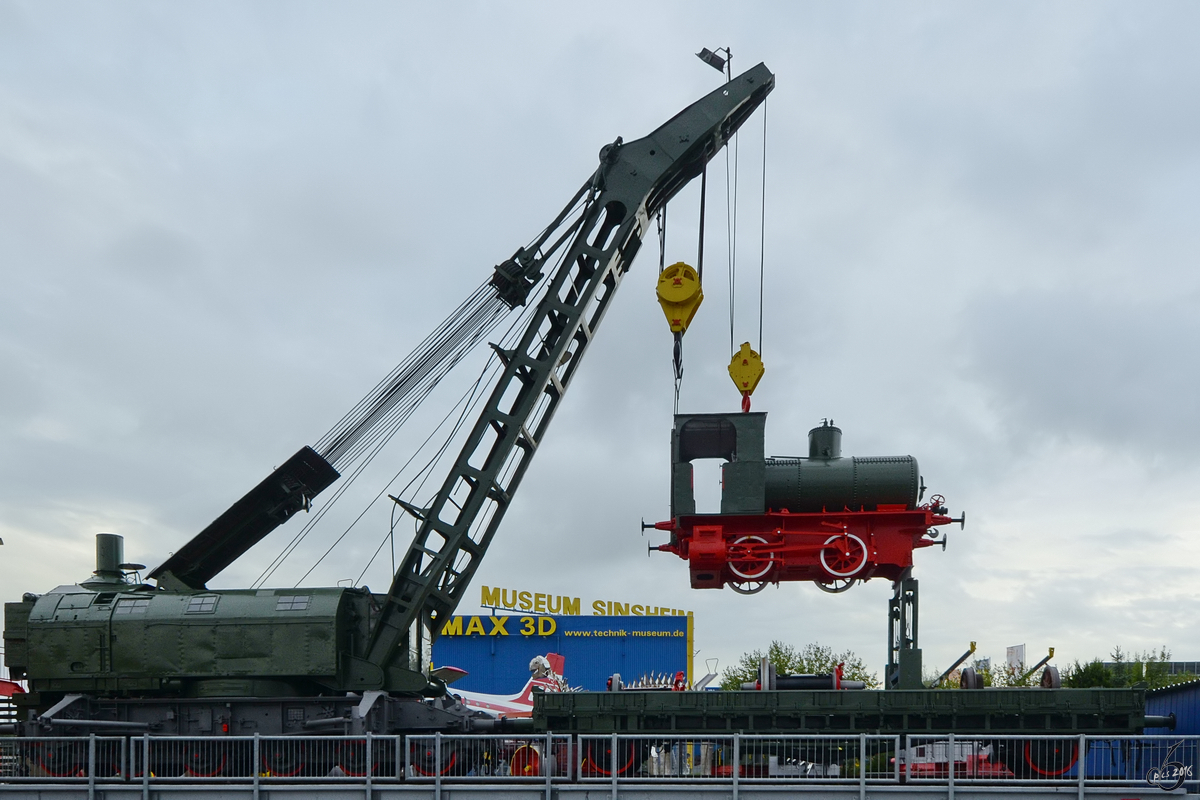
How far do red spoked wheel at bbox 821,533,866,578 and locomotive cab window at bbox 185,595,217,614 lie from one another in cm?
1286

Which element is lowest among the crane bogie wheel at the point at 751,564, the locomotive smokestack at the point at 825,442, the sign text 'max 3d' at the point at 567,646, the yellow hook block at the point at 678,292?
the sign text 'max 3d' at the point at 567,646

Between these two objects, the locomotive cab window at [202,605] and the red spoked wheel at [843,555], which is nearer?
the red spoked wheel at [843,555]

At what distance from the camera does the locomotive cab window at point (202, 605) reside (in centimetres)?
2425

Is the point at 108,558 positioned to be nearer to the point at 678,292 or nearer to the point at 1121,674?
the point at 678,292

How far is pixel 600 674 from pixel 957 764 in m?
37.2

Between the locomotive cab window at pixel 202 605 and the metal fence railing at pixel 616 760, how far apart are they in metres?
2.72

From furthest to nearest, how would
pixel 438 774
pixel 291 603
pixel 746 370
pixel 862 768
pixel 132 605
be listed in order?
pixel 746 370, pixel 132 605, pixel 291 603, pixel 438 774, pixel 862 768

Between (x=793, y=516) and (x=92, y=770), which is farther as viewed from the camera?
(x=793, y=516)

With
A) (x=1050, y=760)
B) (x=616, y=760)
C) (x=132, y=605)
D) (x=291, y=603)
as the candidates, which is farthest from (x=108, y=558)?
(x=1050, y=760)

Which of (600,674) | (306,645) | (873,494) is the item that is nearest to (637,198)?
(873,494)

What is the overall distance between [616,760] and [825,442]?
856 centimetres

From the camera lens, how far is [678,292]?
25.6 meters

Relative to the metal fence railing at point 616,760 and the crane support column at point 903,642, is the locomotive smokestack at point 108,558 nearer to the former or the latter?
the metal fence railing at point 616,760

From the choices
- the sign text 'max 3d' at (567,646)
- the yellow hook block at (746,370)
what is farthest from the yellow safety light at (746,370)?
the sign text 'max 3d' at (567,646)
